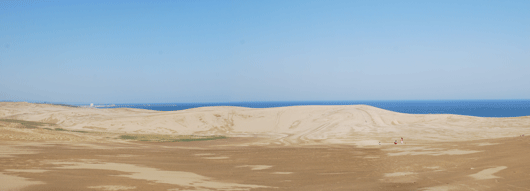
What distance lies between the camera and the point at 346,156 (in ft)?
62.6

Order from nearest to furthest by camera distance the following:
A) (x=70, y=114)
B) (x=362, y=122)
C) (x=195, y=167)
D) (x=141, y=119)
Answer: (x=195, y=167), (x=362, y=122), (x=141, y=119), (x=70, y=114)

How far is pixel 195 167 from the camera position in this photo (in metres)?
15.8

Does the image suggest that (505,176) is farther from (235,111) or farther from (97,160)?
(235,111)

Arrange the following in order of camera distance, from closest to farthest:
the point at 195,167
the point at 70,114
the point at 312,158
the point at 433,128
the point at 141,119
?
the point at 195,167 → the point at 312,158 → the point at 433,128 → the point at 141,119 → the point at 70,114

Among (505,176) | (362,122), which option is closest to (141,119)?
(362,122)

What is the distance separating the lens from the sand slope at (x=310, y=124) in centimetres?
3206

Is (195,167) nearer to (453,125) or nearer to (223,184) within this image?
(223,184)

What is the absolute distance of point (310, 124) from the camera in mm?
43031

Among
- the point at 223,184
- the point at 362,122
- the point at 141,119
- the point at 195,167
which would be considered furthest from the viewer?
the point at 141,119

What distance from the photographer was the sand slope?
32062mm

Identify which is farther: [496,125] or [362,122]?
[362,122]

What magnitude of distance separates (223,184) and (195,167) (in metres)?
4.30

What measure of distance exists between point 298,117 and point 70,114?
33.8 m

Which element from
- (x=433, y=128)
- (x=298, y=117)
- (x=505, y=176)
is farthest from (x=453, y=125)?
(x=505, y=176)
